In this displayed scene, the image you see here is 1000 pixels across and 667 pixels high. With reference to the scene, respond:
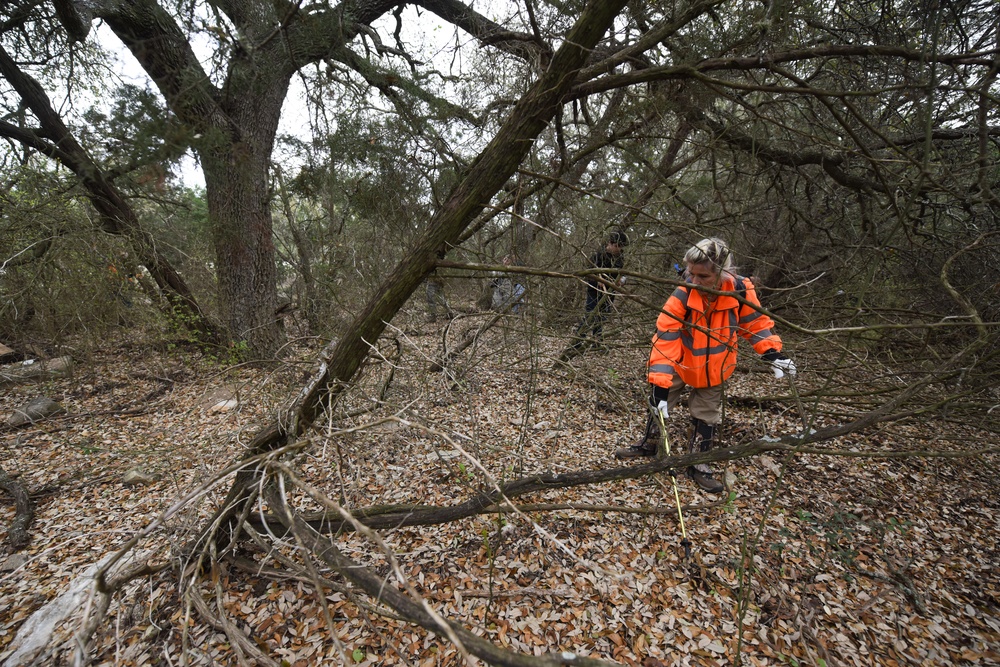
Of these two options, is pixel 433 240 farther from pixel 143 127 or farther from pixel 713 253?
pixel 143 127

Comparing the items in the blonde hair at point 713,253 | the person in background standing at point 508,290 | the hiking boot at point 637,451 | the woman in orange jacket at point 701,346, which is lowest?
the hiking boot at point 637,451

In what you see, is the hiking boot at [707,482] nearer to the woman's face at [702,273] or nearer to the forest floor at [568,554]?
the forest floor at [568,554]

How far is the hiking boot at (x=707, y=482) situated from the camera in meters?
2.95

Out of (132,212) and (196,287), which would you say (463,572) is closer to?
(132,212)

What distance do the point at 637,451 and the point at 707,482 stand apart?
0.57 m

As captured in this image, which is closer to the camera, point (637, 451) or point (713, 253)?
point (713, 253)

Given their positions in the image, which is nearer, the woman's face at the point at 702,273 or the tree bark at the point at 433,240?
the tree bark at the point at 433,240

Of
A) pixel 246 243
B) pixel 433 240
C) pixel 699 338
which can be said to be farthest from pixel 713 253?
pixel 246 243

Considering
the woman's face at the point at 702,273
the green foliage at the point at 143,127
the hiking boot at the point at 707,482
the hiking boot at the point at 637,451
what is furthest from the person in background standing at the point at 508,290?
the green foliage at the point at 143,127

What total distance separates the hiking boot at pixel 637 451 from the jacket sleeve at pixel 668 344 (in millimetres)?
820

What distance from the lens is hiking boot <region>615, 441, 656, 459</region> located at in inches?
133

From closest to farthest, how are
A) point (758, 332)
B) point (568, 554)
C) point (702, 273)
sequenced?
point (568, 554) → point (702, 273) → point (758, 332)

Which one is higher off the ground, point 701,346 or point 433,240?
point 433,240

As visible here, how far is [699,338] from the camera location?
9.10 ft
